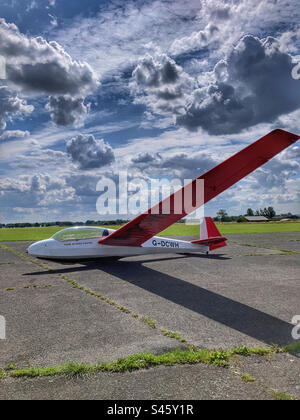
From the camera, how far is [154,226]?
1241 cm

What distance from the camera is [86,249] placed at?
13.3m

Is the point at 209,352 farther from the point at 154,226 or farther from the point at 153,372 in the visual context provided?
the point at 154,226

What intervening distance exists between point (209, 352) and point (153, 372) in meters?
1.13

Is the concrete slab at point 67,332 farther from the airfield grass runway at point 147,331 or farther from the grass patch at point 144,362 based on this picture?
the grass patch at point 144,362

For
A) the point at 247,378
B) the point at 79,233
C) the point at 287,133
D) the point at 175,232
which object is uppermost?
the point at 287,133

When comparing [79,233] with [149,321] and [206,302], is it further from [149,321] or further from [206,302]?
[149,321]

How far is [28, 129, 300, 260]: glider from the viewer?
8555mm

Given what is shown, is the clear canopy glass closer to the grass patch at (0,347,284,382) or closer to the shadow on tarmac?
the shadow on tarmac

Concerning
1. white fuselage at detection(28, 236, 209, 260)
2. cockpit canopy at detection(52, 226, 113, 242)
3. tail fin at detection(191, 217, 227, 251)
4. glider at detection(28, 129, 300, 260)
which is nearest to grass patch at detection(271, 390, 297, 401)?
glider at detection(28, 129, 300, 260)

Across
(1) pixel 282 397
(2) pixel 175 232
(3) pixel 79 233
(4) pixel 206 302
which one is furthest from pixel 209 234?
(2) pixel 175 232

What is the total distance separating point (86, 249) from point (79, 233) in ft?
2.84

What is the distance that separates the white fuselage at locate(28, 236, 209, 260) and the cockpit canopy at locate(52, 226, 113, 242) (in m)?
0.16

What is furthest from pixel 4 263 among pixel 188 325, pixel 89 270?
pixel 188 325

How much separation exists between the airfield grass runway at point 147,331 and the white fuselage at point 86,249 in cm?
123
